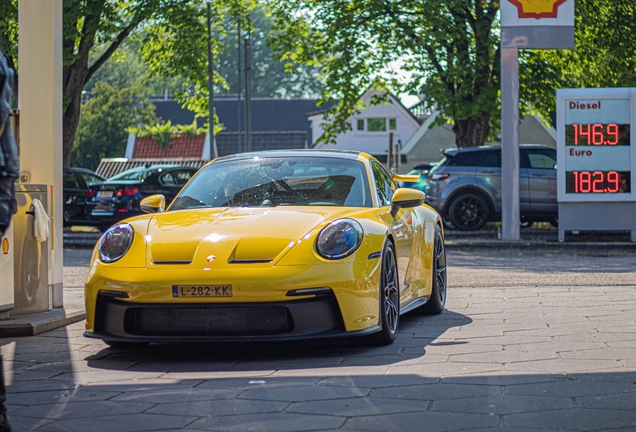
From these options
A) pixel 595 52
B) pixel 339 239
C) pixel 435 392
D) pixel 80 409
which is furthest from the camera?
pixel 595 52

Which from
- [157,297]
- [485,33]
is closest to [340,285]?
[157,297]

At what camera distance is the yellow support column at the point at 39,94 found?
26.5 feet

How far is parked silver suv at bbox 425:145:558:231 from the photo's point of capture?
65.5ft

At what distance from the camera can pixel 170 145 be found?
6575cm

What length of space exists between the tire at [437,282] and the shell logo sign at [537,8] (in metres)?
10.1

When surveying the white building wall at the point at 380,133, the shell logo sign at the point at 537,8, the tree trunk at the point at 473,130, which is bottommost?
the tree trunk at the point at 473,130

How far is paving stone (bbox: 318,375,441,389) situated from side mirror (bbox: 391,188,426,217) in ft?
6.52

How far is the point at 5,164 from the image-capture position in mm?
3760

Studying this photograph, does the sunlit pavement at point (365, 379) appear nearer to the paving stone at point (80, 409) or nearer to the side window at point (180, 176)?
the paving stone at point (80, 409)

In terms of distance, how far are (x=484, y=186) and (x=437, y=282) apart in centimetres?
1234

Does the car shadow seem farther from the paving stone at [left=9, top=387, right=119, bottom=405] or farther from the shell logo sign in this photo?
the shell logo sign

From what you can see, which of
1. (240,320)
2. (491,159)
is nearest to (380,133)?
(491,159)

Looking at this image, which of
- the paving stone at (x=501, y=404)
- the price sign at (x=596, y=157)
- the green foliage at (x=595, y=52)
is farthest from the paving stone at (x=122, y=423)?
the green foliage at (x=595, y=52)

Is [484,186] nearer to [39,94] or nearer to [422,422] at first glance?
[39,94]
